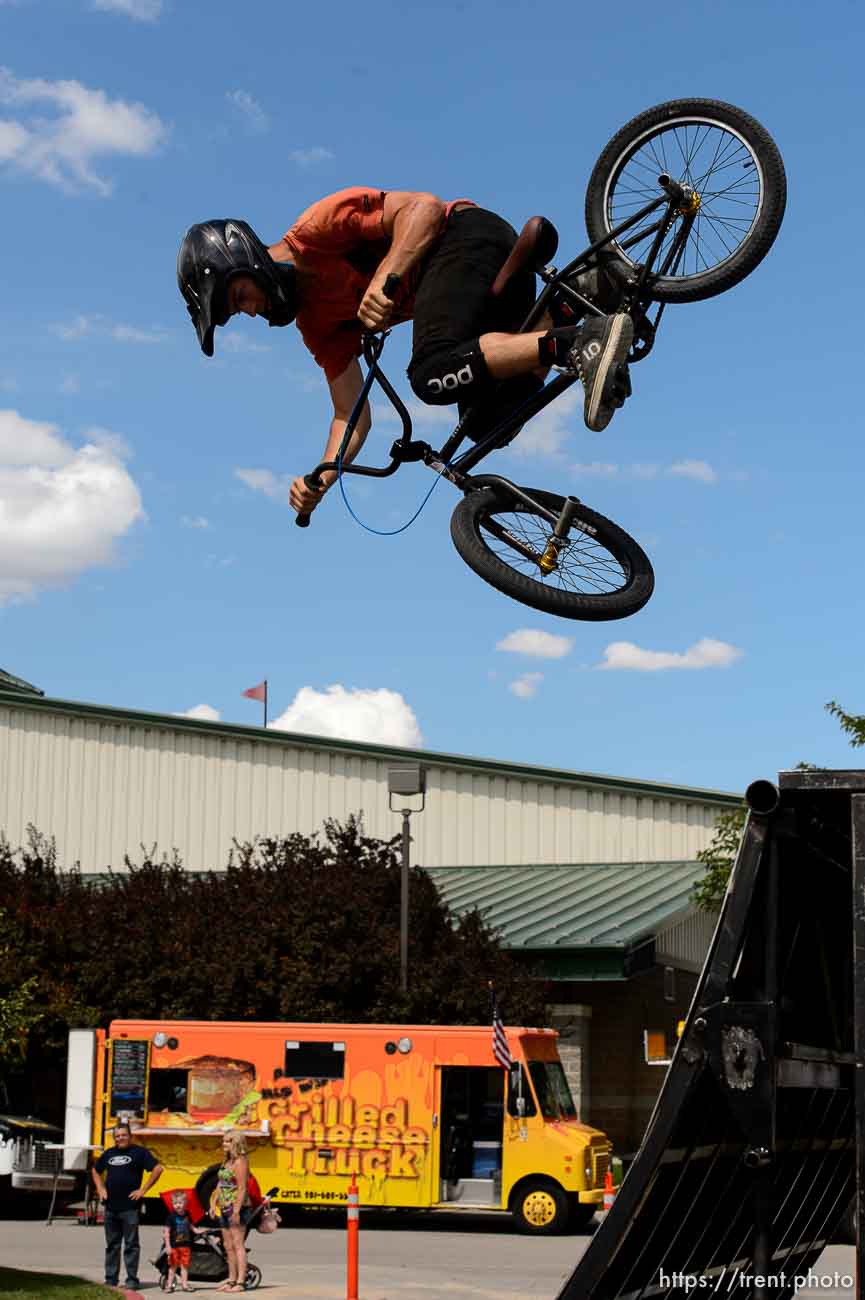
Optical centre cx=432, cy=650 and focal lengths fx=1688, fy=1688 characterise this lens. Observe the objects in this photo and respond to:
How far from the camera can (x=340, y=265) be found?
22.1 feet

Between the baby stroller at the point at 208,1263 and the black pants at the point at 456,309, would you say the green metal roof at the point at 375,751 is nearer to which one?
the baby stroller at the point at 208,1263

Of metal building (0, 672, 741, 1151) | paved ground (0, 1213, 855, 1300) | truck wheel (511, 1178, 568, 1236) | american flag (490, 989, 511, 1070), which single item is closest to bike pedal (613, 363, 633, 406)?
paved ground (0, 1213, 855, 1300)

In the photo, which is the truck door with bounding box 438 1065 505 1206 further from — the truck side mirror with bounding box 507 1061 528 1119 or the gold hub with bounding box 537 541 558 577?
the gold hub with bounding box 537 541 558 577

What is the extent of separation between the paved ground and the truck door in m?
0.62

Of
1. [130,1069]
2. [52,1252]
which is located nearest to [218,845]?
[130,1069]

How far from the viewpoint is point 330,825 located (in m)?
31.0

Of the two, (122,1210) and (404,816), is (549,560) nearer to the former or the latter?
(122,1210)

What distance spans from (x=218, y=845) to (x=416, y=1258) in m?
22.6

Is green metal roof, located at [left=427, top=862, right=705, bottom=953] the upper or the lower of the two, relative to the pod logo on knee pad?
lower

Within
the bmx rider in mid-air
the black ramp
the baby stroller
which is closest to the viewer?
the black ramp

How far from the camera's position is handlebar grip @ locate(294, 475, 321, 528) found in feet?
22.9

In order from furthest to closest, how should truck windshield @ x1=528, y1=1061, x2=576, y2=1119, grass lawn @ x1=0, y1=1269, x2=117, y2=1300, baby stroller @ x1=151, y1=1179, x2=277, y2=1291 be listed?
truck windshield @ x1=528, y1=1061, x2=576, y2=1119, baby stroller @ x1=151, y1=1179, x2=277, y2=1291, grass lawn @ x1=0, y1=1269, x2=117, y2=1300

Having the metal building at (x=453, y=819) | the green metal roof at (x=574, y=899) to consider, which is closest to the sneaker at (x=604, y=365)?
the green metal roof at (x=574, y=899)

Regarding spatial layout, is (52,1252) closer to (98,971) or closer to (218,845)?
(98,971)
